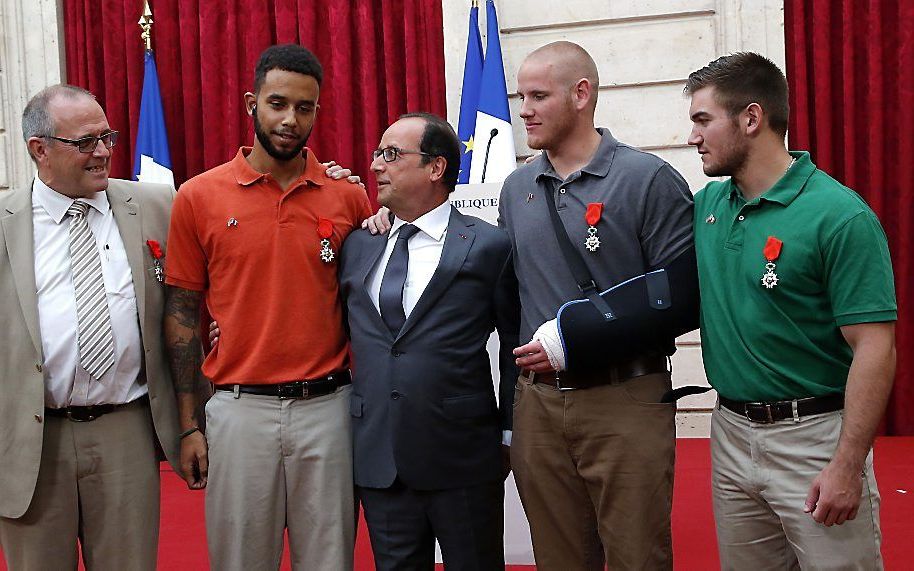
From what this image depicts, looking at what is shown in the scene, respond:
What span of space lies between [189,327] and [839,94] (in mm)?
4338

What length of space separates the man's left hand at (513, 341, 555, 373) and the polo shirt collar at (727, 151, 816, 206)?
62 cm

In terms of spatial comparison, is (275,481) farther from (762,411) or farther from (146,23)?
(146,23)

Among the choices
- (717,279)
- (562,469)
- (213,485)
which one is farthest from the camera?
(213,485)

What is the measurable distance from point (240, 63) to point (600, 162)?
4494mm

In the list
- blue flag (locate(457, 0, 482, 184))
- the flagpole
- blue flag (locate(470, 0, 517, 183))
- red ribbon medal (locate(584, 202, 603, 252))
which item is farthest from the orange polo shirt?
the flagpole

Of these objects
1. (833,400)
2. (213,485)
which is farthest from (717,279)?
(213,485)

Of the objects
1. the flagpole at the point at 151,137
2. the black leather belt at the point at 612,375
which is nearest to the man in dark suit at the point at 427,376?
the black leather belt at the point at 612,375

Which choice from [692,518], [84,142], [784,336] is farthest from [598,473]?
[692,518]

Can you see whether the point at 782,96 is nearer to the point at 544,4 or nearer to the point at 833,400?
the point at 833,400

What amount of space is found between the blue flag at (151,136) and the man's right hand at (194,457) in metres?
3.90

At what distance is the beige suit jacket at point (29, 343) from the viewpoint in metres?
2.44

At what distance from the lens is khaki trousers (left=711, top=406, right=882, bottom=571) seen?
2043mm

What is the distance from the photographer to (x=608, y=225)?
2.35 metres

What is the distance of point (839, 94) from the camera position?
5.54 metres
